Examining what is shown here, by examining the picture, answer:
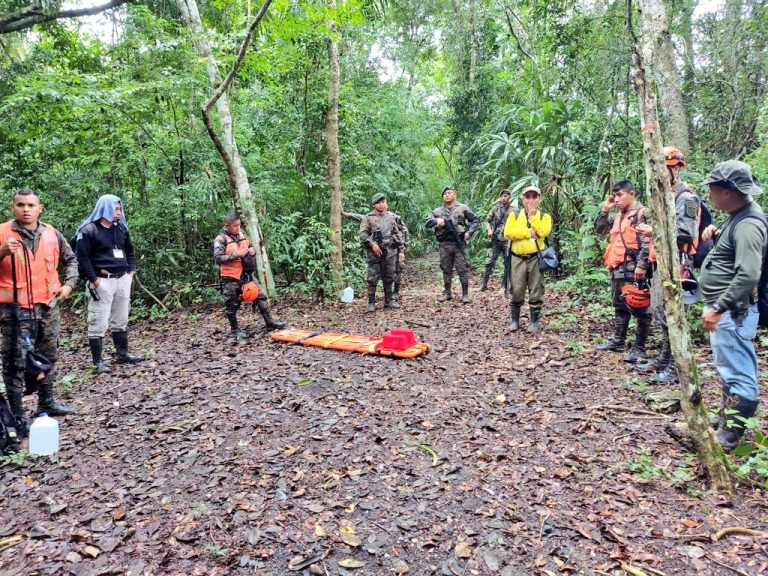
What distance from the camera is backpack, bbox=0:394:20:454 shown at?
363 centimetres

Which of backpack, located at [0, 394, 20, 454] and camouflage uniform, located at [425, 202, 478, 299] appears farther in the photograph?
camouflage uniform, located at [425, 202, 478, 299]

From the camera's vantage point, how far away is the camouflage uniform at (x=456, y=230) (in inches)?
326

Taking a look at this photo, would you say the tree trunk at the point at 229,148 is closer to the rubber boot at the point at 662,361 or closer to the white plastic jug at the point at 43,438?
the white plastic jug at the point at 43,438

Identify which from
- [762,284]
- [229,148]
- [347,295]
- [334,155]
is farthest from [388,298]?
[762,284]

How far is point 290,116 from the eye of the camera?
912 centimetres

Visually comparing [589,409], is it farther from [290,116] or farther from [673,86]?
[290,116]

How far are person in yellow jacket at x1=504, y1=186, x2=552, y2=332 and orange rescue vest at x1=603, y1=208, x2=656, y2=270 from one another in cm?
101

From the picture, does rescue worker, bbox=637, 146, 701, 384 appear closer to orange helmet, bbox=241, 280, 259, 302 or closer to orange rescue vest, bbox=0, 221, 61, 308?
orange helmet, bbox=241, 280, 259, 302

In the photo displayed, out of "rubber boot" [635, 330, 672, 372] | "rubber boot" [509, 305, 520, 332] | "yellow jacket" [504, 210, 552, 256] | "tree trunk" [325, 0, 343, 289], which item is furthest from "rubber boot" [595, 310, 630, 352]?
"tree trunk" [325, 0, 343, 289]

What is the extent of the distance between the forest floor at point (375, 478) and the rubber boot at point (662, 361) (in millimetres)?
168

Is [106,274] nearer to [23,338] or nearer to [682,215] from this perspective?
[23,338]

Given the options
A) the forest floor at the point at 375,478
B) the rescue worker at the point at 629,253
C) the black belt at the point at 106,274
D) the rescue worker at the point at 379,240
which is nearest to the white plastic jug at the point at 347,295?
the rescue worker at the point at 379,240

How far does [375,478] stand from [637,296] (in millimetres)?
3492

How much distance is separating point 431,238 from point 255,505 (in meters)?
14.9
